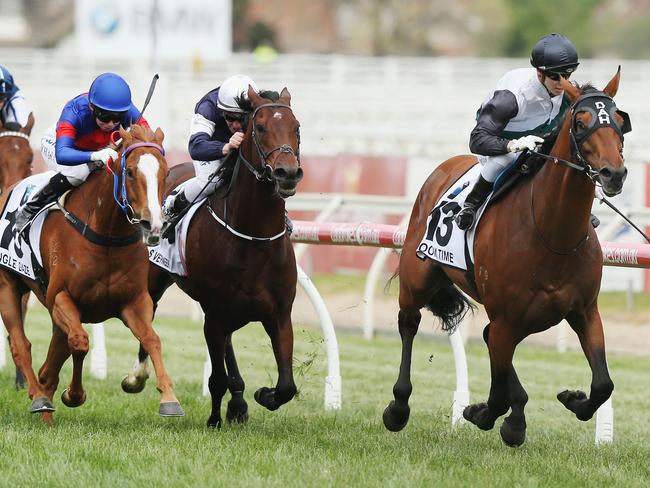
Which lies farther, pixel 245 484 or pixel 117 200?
pixel 117 200

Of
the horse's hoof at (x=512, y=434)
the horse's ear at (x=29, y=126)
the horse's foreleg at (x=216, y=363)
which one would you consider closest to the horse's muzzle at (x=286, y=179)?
the horse's foreleg at (x=216, y=363)

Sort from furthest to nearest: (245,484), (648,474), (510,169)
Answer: (510,169)
(648,474)
(245,484)

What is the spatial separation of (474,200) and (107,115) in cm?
196

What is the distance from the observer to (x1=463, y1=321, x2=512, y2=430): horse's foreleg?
21.4 feet

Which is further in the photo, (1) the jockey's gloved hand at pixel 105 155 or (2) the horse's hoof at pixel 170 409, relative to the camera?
(1) the jockey's gloved hand at pixel 105 155

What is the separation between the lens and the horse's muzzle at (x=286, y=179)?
646 cm

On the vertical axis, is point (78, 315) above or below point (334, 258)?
above

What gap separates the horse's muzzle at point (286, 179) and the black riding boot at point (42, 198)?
1451mm

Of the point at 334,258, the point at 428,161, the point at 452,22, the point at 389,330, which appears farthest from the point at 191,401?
the point at 452,22

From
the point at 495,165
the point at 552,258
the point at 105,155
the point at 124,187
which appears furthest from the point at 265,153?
the point at 552,258

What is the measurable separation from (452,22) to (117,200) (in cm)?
4409

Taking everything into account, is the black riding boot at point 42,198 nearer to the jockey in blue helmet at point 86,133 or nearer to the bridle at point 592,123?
the jockey in blue helmet at point 86,133

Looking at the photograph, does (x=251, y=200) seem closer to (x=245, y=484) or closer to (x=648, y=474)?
(x=245, y=484)

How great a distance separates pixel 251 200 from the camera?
23.2 ft
